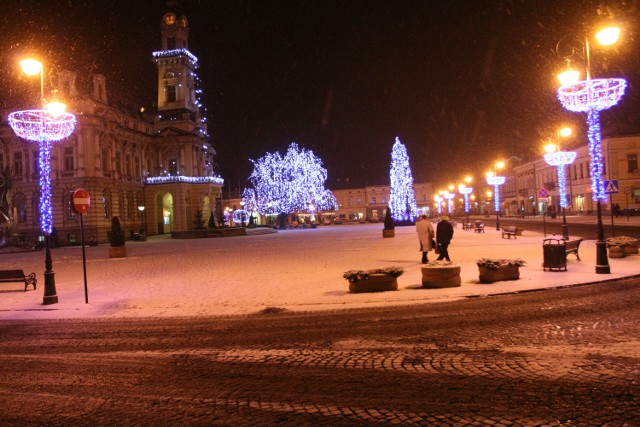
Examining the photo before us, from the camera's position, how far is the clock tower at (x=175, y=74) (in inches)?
2721

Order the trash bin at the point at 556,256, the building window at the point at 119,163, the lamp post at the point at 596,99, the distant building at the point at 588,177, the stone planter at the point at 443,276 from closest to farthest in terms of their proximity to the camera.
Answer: the stone planter at the point at 443,276 → the lamp post at the point at 596,99 → the trash bin at the point at 556,256 → the building window at the point at 119,163 → the distant building at the point at 588,177

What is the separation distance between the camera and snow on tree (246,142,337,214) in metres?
69.8

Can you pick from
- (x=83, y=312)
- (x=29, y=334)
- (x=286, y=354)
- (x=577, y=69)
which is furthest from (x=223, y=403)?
(x=577, y=69)

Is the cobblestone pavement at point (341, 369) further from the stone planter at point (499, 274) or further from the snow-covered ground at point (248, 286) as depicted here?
the stone planter at point (499, 274)

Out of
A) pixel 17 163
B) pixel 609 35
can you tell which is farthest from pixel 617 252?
pixel 17 163

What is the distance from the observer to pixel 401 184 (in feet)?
213

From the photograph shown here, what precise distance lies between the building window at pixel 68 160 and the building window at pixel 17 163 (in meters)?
5.10

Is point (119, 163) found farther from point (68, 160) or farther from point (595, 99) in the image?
Answer: point (595, 99)

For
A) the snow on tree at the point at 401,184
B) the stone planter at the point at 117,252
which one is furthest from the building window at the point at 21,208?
the snow on tree at the point at 401,184

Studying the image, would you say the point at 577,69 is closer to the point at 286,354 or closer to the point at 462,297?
the point at 462,297

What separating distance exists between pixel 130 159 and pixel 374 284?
183 feet

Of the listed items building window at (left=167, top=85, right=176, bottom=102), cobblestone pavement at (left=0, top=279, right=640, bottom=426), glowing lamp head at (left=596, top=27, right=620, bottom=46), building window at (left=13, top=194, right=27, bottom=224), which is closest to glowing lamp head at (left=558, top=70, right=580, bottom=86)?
glowing lamp head at (left=596, top=27, right=620, bottom=46)

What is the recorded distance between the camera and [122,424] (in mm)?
5191

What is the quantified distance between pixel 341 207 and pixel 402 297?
11225cm
